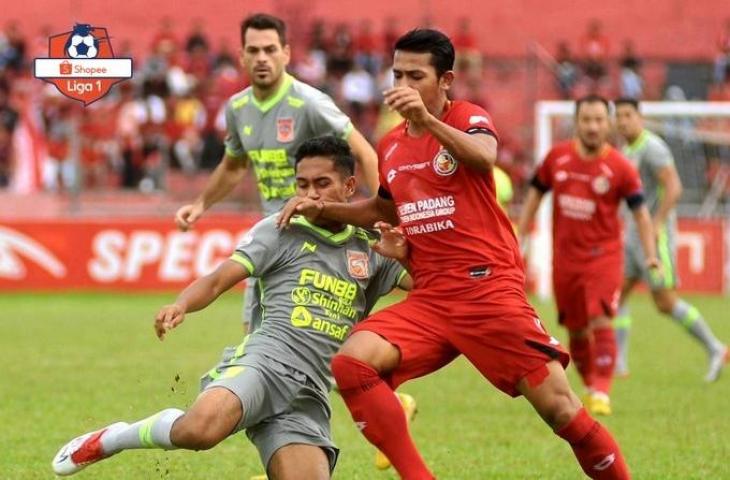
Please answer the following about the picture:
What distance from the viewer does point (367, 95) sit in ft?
83.8

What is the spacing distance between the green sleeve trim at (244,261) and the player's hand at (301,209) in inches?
8.8

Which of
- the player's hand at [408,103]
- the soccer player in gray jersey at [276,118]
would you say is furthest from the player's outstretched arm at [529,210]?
the player's hand at [408,103]

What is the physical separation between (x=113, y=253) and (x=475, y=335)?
16.2 meters

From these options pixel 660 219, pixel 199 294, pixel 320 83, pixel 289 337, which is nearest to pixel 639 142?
pixel 660 219

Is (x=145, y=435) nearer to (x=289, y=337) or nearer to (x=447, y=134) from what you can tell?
(x=289, y=337)

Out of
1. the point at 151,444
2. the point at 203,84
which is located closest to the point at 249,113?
the point at 151,444

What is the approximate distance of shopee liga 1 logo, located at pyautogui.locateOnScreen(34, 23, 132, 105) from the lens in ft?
20.8

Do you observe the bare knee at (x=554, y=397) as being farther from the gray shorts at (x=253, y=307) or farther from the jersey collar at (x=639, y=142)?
the jersey collar at (x=639, y=142)

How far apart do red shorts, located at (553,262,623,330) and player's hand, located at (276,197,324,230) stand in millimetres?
4708

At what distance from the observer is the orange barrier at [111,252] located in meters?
21.8

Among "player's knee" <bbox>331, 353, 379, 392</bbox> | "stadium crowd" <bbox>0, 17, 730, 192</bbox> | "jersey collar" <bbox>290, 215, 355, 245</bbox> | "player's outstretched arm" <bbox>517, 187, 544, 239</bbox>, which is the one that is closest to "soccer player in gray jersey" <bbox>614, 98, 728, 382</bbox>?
"player's outstretched arm" <bbox>517, 187, 544, 239</bbox>

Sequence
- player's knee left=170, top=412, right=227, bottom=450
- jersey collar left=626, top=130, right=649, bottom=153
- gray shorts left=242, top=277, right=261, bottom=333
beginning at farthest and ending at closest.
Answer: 1. jersey collar left=626, top=130, right=649, bottom=153
2. gray shorts left=242, top=277, right=261, bottom=333
3. player's knee left=170, top=412, right=227, bottom=450

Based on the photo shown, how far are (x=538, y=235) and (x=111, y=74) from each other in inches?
630

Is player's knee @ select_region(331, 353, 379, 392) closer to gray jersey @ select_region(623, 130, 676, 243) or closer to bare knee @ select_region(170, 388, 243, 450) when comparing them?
bare knee @ select_region(170, 388, 243, 450)
